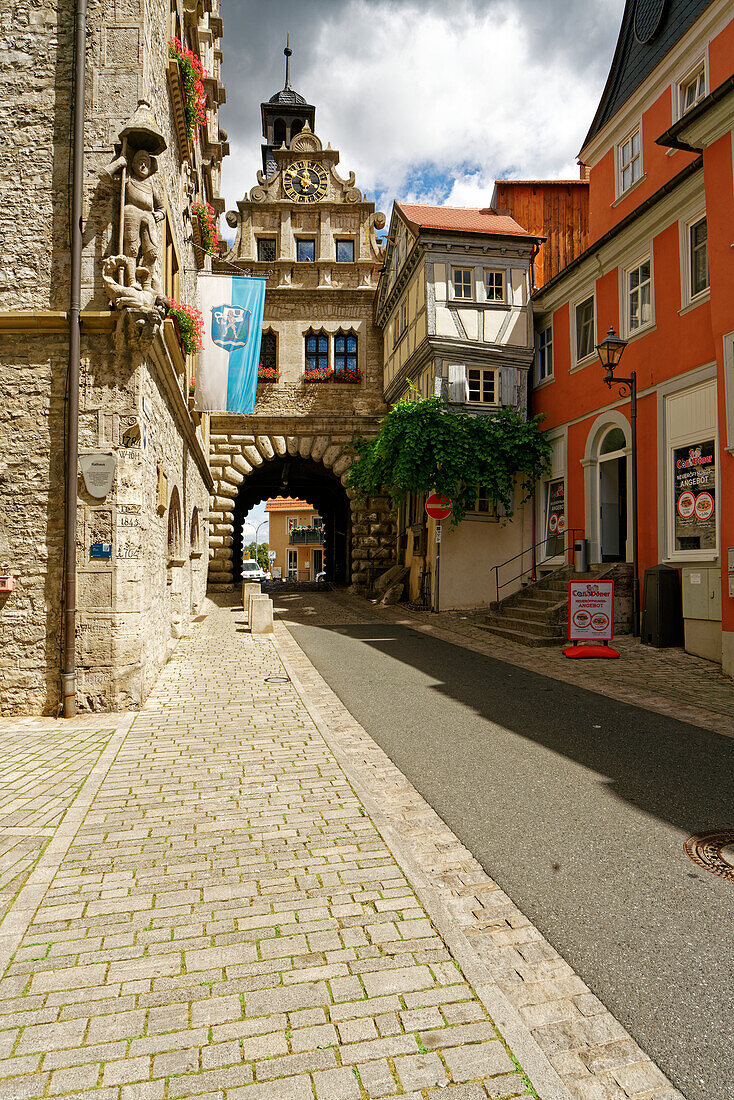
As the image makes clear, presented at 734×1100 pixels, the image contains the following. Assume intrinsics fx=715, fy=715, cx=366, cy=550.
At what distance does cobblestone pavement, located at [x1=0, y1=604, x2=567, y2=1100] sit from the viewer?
242 centimetres

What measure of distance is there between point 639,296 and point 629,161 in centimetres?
442

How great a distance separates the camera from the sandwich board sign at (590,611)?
1258cm

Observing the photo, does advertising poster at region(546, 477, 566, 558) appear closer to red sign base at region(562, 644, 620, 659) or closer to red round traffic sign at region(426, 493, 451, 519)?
red round traffic sign at region(426, 493, 451, 519)

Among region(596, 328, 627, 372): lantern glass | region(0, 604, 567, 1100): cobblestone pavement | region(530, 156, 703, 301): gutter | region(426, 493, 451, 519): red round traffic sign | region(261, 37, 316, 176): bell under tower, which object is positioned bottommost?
region(0, 604, 567, 1100): cobblestone pavement

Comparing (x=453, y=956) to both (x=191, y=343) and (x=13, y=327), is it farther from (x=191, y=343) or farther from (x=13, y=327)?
(x=191, y=343)

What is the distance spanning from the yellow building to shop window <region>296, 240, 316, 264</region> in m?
47.4

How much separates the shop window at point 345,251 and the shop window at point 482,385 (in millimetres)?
9958

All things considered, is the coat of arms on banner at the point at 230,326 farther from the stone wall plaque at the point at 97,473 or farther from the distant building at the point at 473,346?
the distant building at the point at 473,346

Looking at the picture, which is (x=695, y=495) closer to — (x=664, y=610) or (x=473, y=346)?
(x=664, y=610)

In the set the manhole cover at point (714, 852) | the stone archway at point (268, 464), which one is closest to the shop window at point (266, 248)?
the stone archway at point (268, 464)

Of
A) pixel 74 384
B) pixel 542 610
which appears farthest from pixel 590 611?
pixel 74 384

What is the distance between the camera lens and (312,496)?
134ft

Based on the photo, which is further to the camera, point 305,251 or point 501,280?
point 305,251

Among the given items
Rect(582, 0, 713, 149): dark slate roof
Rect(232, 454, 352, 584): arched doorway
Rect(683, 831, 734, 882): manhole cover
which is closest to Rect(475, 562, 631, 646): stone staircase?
Rect(683, 831, 734, 882): manhole cover
